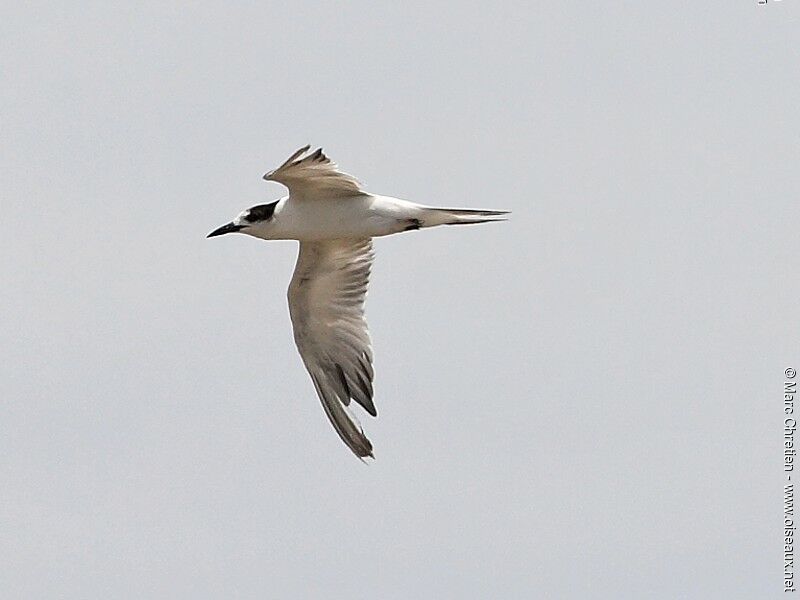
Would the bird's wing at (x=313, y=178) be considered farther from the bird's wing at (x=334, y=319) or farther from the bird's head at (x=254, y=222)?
the bird's wing at (x=334, y=319)

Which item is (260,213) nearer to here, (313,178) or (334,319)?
(313,178)

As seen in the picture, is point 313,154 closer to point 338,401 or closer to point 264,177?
point 264,177

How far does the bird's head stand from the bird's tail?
129 centimetres

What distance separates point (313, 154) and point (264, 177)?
423mm

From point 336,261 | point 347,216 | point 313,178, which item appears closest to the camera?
point 313,178

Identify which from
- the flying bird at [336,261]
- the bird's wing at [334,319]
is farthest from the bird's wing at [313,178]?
the bird's wing at [334,319]

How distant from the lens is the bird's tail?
637 inches

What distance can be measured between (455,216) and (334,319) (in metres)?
2.03

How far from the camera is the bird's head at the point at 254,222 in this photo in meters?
16.3

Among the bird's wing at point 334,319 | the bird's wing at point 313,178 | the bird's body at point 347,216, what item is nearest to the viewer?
the bird's wing at point 313,178

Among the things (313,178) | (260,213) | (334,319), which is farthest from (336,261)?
(313,178)

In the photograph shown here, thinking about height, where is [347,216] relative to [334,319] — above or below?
above

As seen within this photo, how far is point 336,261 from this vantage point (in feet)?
57.6

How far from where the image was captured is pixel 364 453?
17.0 m
